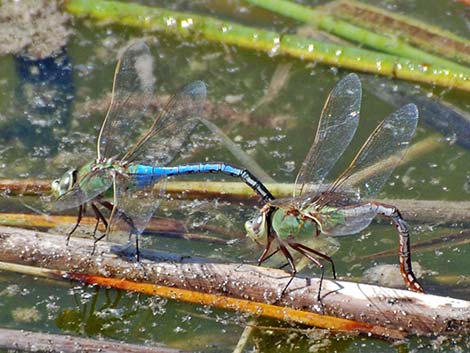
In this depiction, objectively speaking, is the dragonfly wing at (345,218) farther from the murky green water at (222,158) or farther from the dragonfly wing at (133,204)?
the dragonfly wing at (133,204)

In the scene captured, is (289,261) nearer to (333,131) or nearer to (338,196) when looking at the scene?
(338,196)

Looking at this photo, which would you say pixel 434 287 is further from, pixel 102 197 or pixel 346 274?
pixel 102 197

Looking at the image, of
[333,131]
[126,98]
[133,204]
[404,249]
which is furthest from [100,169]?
[404,249]

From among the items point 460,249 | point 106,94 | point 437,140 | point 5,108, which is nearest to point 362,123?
point 437,140

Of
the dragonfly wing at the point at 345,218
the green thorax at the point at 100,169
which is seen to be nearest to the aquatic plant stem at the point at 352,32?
the dragonfly wing at the point at 345,218

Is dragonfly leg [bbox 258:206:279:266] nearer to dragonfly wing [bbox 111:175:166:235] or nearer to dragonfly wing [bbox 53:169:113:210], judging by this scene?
dragonfly wing [bbox 111:175:166:235]

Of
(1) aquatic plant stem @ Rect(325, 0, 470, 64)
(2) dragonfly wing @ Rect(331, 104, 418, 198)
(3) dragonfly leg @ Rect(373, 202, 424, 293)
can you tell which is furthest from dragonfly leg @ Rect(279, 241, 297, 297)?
(1) aquatic plant stem @ Rect(325, 0, 470, 64)

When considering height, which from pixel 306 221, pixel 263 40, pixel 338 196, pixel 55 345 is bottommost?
pixel 55 345

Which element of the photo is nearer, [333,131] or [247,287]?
[247,287]
